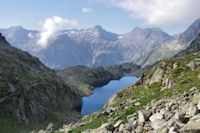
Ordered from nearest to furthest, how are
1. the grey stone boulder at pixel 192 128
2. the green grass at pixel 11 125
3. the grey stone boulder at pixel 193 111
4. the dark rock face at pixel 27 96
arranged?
the grey stone boulder at pixel 192 128, the grey stone boulder at pixel 193 111, the green grass at pixel 11 125, the dark rock face at pixel 27 96

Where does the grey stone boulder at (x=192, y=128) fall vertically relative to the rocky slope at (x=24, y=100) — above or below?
below

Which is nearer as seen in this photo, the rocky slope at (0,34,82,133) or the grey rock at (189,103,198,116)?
the grey rock at (189,103,198,116)

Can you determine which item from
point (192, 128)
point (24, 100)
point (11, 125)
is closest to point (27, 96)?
point (24, 100)

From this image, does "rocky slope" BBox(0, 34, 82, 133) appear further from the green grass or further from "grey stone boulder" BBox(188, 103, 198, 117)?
"grey stone boulder" BBox(188, 103, 198, 117)

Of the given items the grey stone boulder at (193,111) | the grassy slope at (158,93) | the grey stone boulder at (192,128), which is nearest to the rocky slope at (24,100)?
the grassy slope at (158,93)

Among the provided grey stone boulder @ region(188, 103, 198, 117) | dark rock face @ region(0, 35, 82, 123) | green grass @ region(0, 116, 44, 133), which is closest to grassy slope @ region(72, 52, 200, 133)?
grey stone boulder @ region(188, 103, 198, 117)

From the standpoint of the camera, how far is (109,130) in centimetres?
1648

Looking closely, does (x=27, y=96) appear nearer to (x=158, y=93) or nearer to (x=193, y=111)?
(x=158, y=93)

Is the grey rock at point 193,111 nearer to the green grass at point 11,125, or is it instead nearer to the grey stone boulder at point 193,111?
→ the grey stone boulder at point 193,111

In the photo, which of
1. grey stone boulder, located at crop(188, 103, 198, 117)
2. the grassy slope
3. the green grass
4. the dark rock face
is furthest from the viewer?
the dark rock face

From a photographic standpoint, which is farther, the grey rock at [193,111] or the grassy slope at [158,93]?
the grassy slope at [158,93]

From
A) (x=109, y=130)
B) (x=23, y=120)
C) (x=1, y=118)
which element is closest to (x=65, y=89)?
(x=23, y=120)

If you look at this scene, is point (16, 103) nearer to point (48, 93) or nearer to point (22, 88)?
point (22, 88)

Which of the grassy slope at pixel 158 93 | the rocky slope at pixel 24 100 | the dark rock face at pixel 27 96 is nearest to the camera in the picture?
the grassy slope at pixel 158 93
